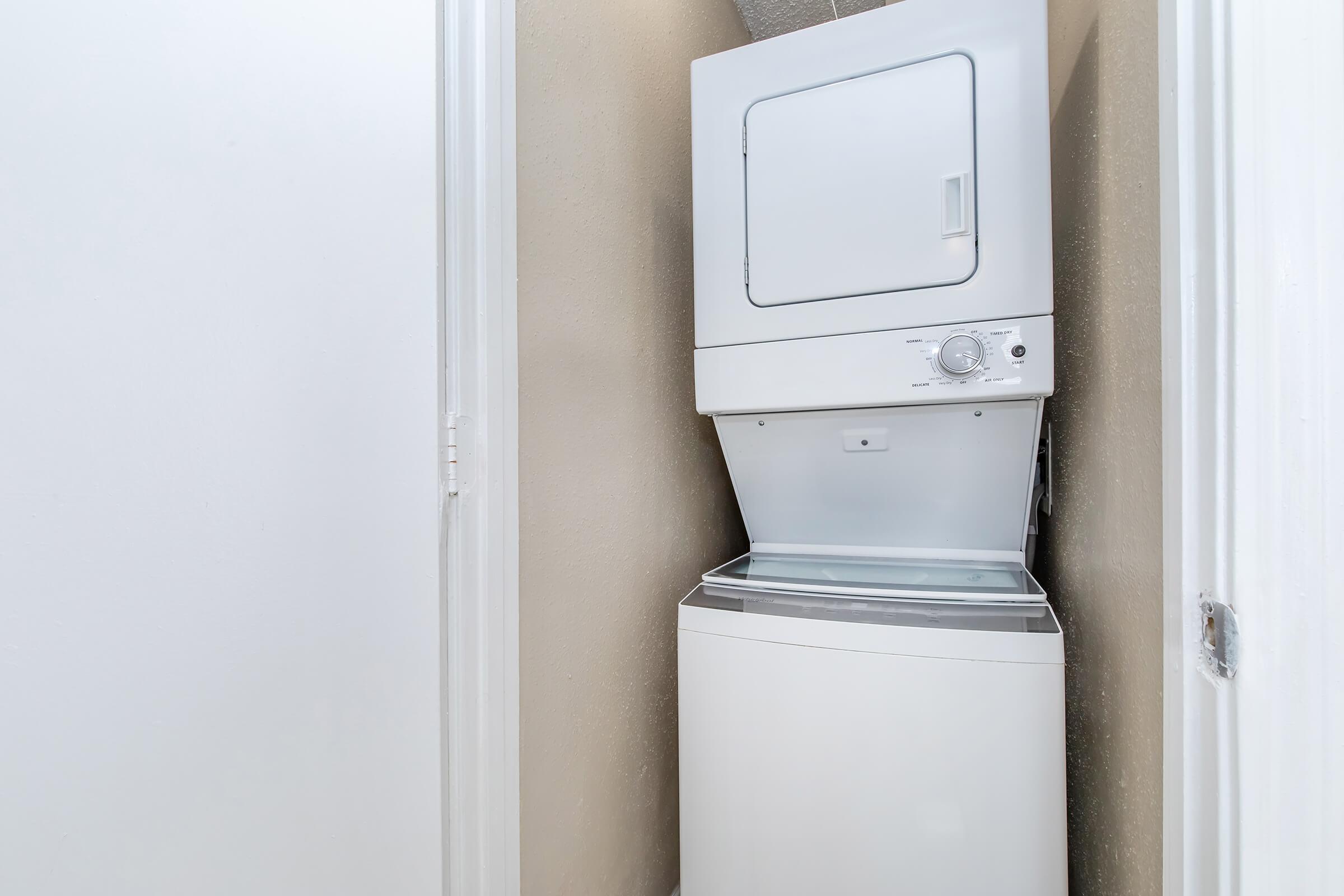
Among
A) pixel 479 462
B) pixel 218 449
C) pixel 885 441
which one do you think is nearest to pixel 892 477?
pixel 885 441

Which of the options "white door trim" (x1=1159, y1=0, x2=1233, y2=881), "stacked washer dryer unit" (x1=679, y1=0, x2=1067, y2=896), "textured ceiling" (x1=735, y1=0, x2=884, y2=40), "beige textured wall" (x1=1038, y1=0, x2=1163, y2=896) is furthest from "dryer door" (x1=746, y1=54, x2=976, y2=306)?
"textured ceiling" (x1=735, y1=0, x2=884, y2=40)

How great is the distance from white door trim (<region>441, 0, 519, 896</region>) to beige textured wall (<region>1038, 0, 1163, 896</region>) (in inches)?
33.9

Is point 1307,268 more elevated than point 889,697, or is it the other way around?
point 1307,268

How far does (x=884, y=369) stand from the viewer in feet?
3.66

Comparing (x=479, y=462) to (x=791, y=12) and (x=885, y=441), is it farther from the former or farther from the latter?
(x=791, y=12)

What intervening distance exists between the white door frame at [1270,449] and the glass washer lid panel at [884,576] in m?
0.60

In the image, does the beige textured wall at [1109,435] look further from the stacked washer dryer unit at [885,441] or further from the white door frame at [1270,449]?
the white door frame at [1270,449]

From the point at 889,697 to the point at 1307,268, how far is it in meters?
0.80

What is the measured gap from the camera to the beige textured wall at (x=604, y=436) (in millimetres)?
951

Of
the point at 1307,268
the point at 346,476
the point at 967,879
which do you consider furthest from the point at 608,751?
the point at 1307,268

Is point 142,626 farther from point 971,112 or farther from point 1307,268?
point 971,112

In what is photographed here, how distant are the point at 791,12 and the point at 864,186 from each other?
1.29 metres

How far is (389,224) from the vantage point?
29.3 inches

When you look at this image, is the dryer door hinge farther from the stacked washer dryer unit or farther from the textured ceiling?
the textured ceiling
